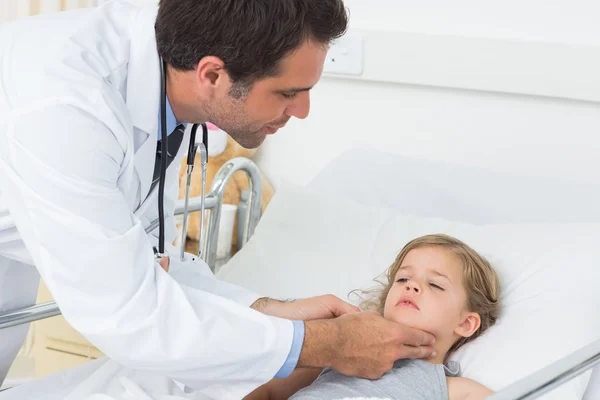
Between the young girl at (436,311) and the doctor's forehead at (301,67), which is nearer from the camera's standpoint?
the doctor's forehead at (301,67)

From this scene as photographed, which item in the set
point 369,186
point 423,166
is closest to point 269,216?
point 369,186

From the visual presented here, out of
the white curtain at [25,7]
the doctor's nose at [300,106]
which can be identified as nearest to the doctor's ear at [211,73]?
the doctor's nose at [300,106]

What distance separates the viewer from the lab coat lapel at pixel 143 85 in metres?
1.57

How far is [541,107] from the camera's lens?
7.48 ft

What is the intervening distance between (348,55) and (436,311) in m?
1.00

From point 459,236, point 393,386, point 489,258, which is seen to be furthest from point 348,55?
point 393,386

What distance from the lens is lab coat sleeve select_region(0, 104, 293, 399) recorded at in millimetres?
1342

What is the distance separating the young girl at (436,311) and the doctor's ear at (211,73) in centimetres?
62

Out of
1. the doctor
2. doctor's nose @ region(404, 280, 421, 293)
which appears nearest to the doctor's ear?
the doctor

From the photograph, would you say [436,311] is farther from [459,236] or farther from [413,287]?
[459,236]

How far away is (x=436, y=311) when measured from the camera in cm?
179

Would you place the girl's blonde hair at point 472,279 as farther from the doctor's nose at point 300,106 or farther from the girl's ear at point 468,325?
the doctor's nose at point 300,106

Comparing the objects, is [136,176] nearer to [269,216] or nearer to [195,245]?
[269,216]

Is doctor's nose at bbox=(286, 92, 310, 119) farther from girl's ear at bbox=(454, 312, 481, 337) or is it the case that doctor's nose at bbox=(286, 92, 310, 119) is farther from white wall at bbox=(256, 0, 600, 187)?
white wall at bbox=(256, 0, 600, 187)
